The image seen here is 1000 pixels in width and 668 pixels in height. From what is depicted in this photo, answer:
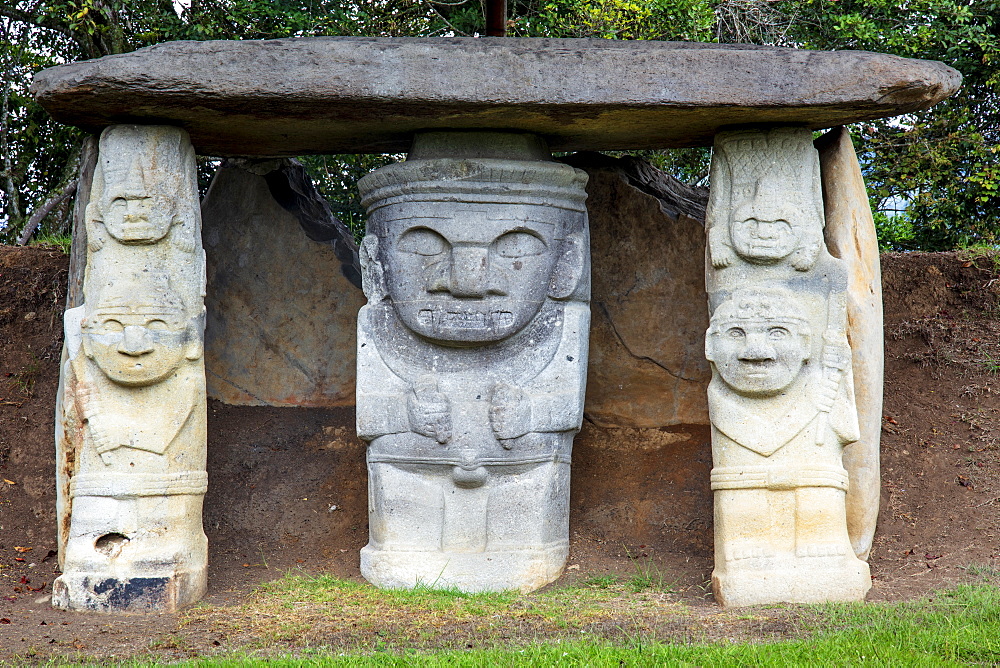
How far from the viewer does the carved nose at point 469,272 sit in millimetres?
5613

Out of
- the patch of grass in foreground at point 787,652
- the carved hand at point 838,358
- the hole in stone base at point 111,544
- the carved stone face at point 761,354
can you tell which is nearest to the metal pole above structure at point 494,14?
the carved stone face at point 761,354

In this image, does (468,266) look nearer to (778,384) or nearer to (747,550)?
(778,384)

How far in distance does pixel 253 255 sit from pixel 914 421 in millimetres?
4225

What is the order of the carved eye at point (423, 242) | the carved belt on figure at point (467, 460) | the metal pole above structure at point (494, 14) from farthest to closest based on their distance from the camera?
the metal pole above structure at point (494, 14) < the carved eye at point (423, 242) < the carved belt on figure at point (467, 460)

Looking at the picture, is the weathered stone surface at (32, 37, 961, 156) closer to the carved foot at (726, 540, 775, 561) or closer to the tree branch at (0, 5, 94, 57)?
the carved foot at (726, 540, 775, 561)

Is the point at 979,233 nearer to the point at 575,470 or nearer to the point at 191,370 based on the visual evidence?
the point at 575,470

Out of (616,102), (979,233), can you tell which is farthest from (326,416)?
(979,233)

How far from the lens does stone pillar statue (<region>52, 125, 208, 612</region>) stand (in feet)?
17.4

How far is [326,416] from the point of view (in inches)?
282

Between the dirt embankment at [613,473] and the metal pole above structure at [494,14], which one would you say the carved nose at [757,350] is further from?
the metal pole above structure at [494,14]

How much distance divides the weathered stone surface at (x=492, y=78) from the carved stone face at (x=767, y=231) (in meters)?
0.45

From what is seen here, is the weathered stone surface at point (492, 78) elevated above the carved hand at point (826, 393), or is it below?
above

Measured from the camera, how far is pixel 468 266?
5621 mm

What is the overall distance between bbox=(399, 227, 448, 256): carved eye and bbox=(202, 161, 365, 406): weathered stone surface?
1.59 metres
